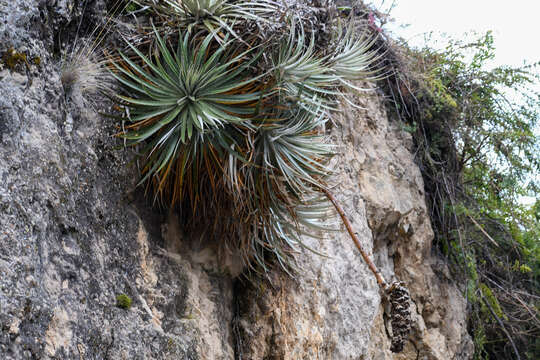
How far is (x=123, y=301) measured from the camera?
242 cm

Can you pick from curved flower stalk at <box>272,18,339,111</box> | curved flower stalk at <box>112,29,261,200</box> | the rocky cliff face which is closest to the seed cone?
the rocky cliff face

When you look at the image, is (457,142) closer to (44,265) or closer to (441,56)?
(441,56)

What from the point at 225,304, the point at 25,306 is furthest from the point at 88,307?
the point at 225,304

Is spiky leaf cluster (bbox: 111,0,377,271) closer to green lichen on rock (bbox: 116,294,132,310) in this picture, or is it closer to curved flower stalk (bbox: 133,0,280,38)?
curved flower stalk (bbox: 133,0,280,38)

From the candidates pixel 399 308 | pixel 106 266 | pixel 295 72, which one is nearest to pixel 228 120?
pixel 295 72

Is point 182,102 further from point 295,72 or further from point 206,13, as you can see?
point 295,72

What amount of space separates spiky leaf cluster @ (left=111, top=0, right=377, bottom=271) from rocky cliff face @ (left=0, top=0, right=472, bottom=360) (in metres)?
0.20

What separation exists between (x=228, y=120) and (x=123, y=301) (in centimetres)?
91

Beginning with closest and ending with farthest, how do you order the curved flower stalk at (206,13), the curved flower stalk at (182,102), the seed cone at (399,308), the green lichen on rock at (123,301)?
the green lichen on rock at (123,301), the curved flower stalk at (182,102), the curved flower stalk at (206,13), the seed cone at (399,308)

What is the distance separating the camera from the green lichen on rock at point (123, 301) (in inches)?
94.9

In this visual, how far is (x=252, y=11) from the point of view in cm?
282

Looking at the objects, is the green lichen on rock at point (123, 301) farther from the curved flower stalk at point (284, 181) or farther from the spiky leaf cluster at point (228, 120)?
the curved flower stalk at point (284, 181)

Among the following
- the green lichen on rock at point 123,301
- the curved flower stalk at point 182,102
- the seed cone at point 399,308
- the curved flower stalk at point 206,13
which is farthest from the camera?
the seed cone at point 399,308

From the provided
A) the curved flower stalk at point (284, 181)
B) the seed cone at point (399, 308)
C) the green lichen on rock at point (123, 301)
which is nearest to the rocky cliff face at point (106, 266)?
the green lichen on rock at point (123, 301)
